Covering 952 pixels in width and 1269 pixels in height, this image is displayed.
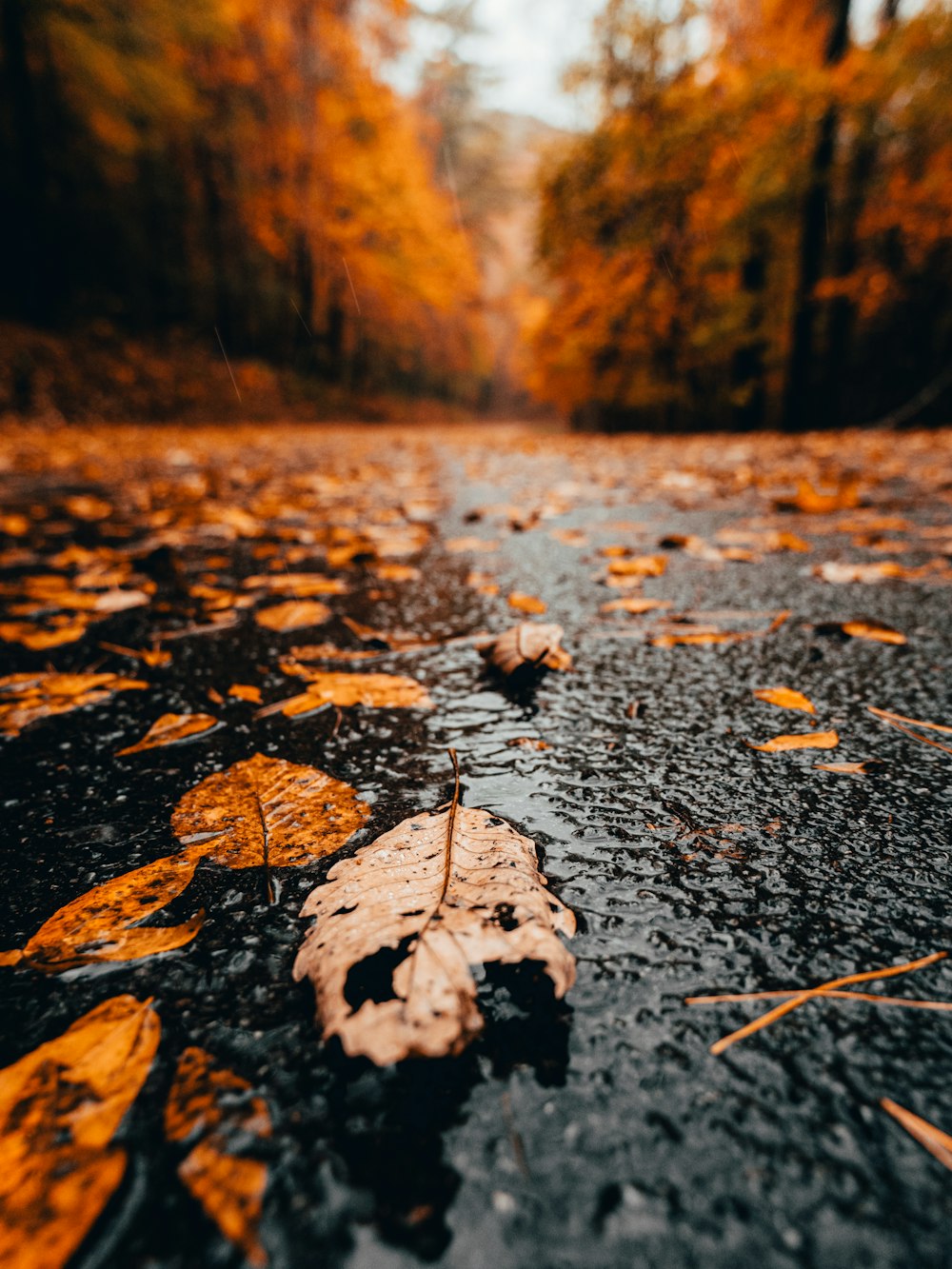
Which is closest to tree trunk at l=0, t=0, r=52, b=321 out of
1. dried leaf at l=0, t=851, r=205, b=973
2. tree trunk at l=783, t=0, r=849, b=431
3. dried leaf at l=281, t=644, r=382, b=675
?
tree trunk at l=783, t=0, r=849, b=431

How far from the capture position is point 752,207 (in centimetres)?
823

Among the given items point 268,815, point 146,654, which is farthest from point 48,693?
point 268,815

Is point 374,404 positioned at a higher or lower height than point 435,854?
higher

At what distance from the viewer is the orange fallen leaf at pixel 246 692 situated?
0.98m

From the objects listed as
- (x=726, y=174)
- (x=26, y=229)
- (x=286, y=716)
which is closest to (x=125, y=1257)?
(x=286, y=716)

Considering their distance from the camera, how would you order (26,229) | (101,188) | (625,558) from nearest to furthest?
(625,558)
(26,229)
(101,188)

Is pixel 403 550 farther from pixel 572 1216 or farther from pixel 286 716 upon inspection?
pixel 572 1216

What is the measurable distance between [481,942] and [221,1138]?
0.19m

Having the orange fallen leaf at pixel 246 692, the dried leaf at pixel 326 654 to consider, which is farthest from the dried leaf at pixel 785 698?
the orange fallen leaf at pixel 246 692

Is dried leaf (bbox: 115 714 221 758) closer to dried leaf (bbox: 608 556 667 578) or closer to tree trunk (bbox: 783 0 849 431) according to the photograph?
dried leaf (bbox: 608 556 667 578)

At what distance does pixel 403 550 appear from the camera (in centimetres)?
206

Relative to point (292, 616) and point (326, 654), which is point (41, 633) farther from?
point (326, 654)

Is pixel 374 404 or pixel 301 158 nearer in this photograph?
pixel 301 158

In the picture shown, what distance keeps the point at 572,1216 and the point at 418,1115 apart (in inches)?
3.8
